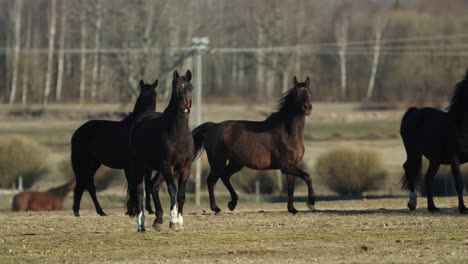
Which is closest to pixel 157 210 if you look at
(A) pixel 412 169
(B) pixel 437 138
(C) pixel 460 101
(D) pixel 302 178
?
(D) pixel 302 178

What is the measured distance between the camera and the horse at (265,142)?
912 inches

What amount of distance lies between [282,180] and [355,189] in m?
2.62

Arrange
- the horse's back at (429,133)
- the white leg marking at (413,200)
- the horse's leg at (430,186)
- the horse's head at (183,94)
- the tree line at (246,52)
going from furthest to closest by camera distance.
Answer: the tree line at (246,52), the white leg marking at (413,200), the horse's leg at (430,186), the horse's back at (429,133), the horse's head at (183,94)

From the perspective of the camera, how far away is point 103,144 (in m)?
22.8

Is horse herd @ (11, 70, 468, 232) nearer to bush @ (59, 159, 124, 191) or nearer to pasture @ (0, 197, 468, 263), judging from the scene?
pasture @ (0, 197, 468, 263)

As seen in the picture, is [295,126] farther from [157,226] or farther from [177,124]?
[157,226]

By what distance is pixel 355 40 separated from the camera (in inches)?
3716

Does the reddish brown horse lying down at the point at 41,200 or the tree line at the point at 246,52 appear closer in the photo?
the reddish brown horse lying down at the point at 41,200

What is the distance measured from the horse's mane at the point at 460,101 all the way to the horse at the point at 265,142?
2.73 meters

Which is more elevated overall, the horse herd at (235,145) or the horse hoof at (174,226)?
the horse herd at (235,145)

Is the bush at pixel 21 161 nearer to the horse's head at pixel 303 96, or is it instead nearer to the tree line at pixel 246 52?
the horse's head at pixel 303 96

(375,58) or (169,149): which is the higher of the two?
(375,58)

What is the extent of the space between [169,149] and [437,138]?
610 centimetres

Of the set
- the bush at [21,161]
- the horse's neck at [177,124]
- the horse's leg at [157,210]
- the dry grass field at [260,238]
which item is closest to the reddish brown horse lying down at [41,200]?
the dry grass field at [260,238]
